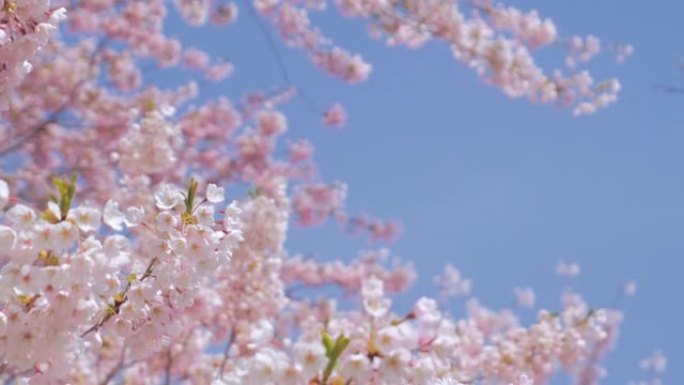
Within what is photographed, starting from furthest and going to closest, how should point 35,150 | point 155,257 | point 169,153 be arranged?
point 35,150 → point 169,153 → point 155,257

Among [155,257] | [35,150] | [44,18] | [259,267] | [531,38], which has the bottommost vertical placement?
[155,257]

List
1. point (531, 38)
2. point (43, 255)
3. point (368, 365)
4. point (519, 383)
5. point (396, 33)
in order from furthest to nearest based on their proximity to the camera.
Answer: point (531, 38)
point (396, 33)
point (519, 383)
point (43, 255)
point (368, 365)

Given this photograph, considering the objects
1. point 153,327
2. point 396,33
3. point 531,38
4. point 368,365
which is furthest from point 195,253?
point 531,38

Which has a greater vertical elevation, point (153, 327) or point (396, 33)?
point (396, 33)

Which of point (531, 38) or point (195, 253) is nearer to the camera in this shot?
point (195, 253)

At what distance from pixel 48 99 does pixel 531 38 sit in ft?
18.4

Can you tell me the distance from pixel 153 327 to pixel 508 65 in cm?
609

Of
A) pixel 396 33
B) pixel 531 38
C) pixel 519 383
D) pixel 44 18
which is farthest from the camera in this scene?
pixel 531 38

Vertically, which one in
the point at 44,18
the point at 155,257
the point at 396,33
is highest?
the point at 396,33

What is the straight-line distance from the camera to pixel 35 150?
9.48 m

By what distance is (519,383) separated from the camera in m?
2.08

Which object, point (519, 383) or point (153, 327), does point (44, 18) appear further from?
point (519, 383)

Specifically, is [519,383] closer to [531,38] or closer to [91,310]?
[91,310]

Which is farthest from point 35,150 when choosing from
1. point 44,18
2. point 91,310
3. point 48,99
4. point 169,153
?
point 91,310
